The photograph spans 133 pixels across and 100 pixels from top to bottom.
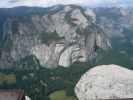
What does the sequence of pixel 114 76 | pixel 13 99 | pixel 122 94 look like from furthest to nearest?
pixel 114 76 < pixel 122 94 < pixel 13 99

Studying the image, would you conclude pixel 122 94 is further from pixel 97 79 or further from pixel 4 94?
pixel 4 94

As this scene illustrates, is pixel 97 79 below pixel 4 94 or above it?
below

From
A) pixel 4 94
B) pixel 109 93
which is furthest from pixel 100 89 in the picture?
pixel 4 94

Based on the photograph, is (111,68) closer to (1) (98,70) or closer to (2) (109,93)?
(1) (98,70)

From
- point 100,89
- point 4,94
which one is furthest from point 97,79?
point 4,94

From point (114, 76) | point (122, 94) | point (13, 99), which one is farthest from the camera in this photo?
point (114, 76)

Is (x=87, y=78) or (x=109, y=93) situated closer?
(x=109, y=93)
